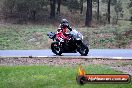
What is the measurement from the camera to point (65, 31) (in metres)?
18.4

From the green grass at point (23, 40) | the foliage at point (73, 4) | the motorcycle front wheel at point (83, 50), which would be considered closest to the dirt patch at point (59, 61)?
the motorcycle front wheel at point (83, 50)

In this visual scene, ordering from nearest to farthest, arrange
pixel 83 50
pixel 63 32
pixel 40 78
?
pixel 40 78, pixel 83 50, pixel 63 32

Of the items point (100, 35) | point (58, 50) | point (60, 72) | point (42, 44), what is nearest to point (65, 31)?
point (58, 50)

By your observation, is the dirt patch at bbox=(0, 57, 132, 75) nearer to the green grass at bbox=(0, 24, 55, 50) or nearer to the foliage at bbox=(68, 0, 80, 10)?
the green grass at bbox=(0, 24, 55, 50)

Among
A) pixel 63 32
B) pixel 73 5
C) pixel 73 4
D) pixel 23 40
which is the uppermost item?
pixel 63 32

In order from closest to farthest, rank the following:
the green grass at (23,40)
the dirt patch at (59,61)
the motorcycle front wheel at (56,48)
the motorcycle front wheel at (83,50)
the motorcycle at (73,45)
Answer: the dirt patch at (59,61)
the motorcycle at (73,45)
the motorcycle front wheel at (83,50)
the motorcycle front wheel at (56,48)
the green grass at (23,40)

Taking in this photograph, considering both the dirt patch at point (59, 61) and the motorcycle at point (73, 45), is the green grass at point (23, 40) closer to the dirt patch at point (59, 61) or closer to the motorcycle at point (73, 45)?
the motorcycle at point (73, 45)

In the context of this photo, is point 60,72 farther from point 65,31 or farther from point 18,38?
point 18,38

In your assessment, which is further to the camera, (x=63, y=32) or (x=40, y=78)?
(x=63, y=32)

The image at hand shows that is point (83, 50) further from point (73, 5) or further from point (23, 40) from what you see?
point (73, 5)

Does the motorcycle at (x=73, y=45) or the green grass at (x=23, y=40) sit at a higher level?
the motorcycle at (x=73, y=45)

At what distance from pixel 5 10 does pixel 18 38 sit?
21.8 meters

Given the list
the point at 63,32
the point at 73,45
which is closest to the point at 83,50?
the point at 73,45

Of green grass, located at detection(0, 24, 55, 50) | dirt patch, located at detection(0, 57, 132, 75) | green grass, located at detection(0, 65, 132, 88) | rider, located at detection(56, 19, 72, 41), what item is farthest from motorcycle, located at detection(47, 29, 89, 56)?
green grass, located at detection(0, 24, 55, 50)
